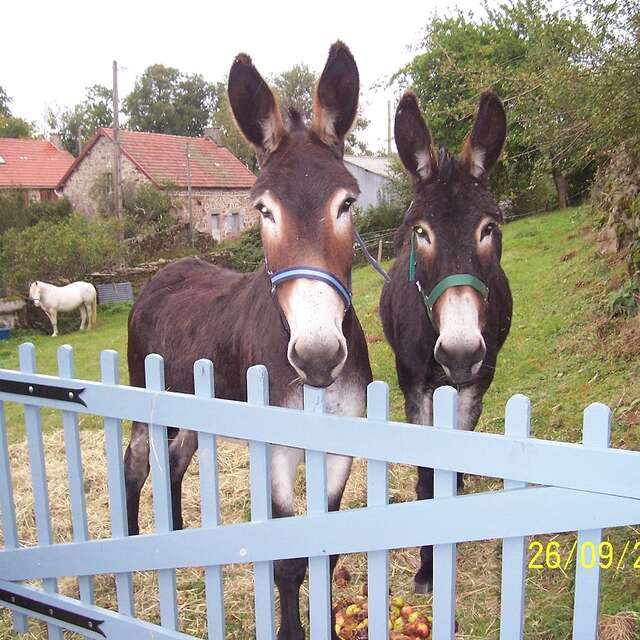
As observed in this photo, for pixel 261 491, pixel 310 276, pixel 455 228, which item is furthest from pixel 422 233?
pixel 261 491

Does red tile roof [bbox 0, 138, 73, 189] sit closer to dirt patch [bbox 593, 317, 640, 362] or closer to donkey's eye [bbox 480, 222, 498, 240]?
dirt patch [bbox 593, 317, 640, 362]

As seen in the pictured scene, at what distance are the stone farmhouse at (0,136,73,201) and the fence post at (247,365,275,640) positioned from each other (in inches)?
1262

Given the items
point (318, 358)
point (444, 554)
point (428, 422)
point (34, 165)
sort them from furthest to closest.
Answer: point (34, 165) < point (428, 422) < point (444, 554) < point (318, 358)

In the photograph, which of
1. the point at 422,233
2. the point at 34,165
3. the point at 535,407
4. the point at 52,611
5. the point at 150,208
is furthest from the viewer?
the point at 34,165

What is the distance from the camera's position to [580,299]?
786 cm

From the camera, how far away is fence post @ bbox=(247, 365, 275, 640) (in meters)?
2.03

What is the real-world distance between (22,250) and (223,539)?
49.5 feet

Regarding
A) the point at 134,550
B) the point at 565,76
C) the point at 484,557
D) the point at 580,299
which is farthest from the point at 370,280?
the point at 134,550

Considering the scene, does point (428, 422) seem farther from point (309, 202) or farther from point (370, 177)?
point (370, 177)

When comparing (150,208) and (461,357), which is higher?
(150,208)

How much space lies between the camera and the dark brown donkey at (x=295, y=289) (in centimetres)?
180

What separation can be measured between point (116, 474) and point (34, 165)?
35619 mm

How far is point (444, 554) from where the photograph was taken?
1.81 m

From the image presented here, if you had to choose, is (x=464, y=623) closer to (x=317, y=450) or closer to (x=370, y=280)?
(x=317, y=450)
